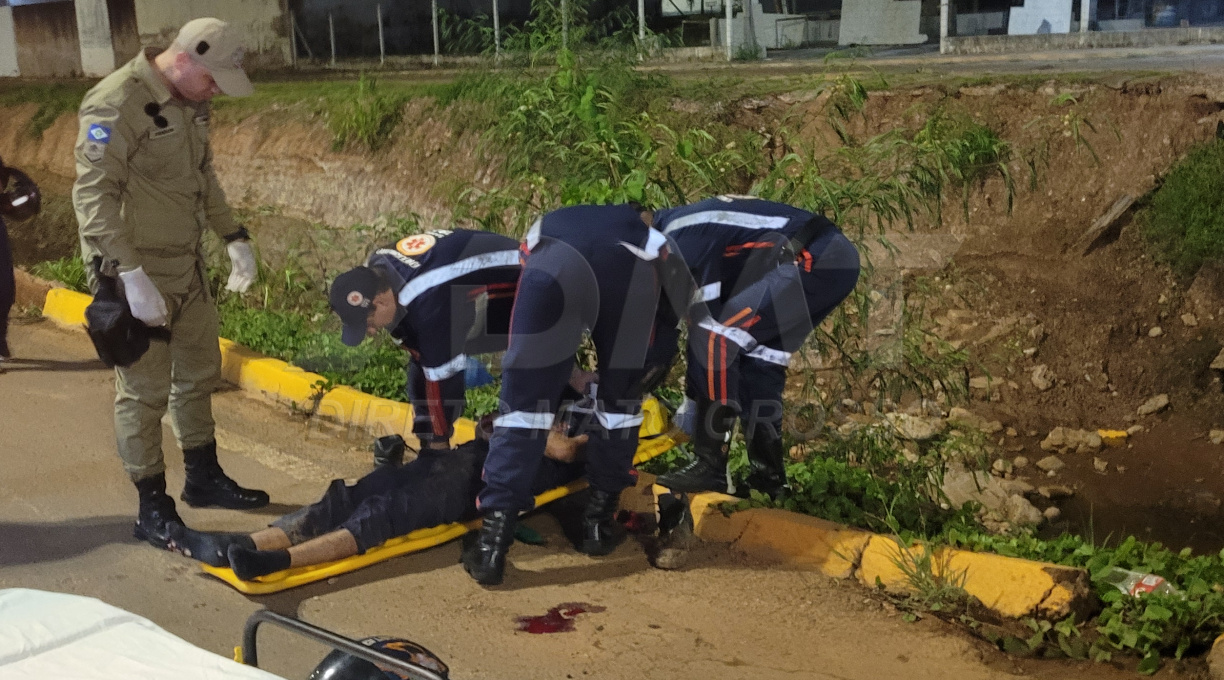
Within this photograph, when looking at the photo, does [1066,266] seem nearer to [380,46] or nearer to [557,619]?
[557,619]

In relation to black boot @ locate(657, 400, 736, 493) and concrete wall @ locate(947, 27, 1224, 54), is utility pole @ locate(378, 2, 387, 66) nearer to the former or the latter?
concrete wall @ locate(947, 27, 1224, 54)

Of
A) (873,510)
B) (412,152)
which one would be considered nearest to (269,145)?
(412,152)

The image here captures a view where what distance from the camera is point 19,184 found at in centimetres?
599

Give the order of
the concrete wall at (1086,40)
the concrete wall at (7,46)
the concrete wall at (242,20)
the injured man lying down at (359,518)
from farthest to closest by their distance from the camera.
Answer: the concrete wall at (7,46) < the concrete wall at (242,20) < the concrete wall at (1086,40) < the injured man lying down at (359,518)

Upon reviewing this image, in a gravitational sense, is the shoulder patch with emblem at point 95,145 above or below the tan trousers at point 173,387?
above

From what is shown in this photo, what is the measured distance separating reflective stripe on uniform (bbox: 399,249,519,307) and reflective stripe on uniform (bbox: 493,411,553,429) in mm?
593

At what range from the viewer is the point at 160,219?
4598 mm

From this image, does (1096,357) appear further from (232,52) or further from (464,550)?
(232,52)

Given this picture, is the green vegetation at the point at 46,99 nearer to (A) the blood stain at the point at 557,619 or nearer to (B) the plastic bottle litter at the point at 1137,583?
(A) the blood stain at the point at 557,619

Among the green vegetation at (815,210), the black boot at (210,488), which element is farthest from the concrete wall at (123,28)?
the black boot at (210,488)

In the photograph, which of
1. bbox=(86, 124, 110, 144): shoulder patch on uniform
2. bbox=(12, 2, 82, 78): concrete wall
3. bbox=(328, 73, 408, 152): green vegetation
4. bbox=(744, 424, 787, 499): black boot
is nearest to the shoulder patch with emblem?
bbox=(86, 124, 110, 144): shoulder patch on uniform

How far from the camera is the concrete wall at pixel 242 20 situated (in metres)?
16.9

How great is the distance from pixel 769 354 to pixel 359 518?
6.29 ft

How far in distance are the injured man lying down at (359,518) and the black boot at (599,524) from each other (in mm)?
275
